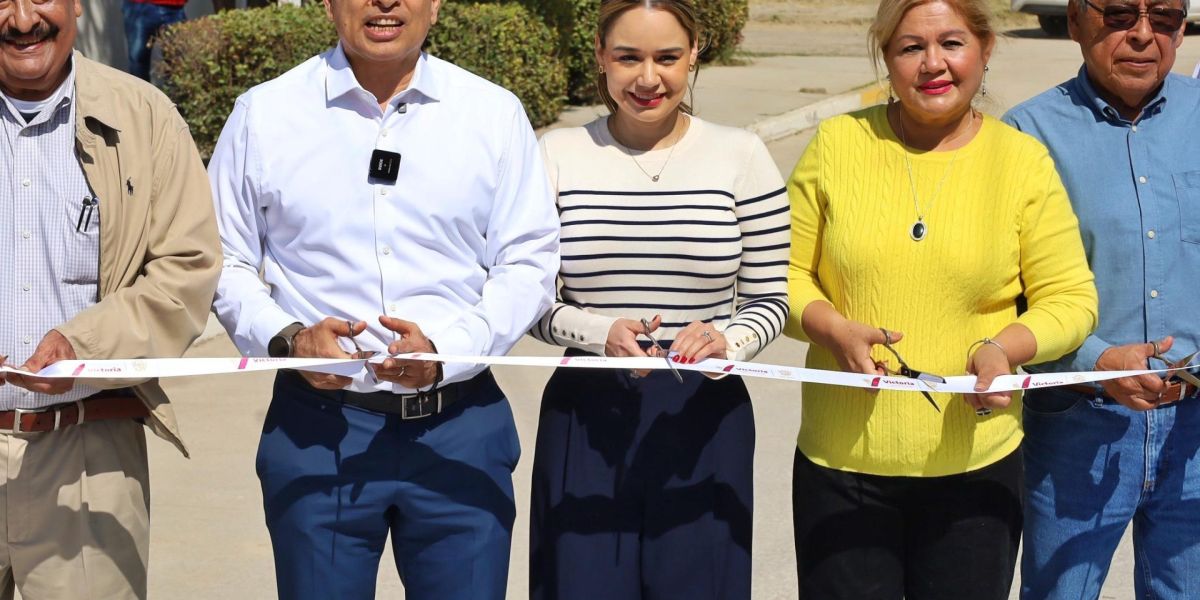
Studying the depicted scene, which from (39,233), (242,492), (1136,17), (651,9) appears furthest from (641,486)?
(242,492)

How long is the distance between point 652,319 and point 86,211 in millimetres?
1294

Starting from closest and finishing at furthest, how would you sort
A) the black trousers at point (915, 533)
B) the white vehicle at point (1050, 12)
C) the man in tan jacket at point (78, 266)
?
the man in tan jacket at point (78, 266) < the black trousers at point (915, 533) < the white vehicle at point (1050, 12)

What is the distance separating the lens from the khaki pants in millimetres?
3357

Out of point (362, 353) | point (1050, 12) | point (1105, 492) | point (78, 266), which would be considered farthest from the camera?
point (1050, 12)

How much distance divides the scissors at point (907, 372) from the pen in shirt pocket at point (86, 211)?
177cm

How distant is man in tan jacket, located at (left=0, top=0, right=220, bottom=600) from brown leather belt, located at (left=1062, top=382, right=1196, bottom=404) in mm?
2085

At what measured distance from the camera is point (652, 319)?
3.49 metres

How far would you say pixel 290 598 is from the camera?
3.43 metres

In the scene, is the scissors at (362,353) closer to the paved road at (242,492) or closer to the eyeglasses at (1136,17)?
the paved road at (242,492)

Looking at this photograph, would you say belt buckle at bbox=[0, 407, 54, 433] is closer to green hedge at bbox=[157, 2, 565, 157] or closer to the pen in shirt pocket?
the pen in shirt pocket

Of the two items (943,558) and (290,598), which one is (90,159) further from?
(943,558)

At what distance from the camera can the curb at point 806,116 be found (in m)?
13.4

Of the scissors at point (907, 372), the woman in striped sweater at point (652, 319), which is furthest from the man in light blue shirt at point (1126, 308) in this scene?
the woman in striped sweater at point (652, 319)

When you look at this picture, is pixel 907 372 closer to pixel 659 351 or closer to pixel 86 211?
pixel 659 351
